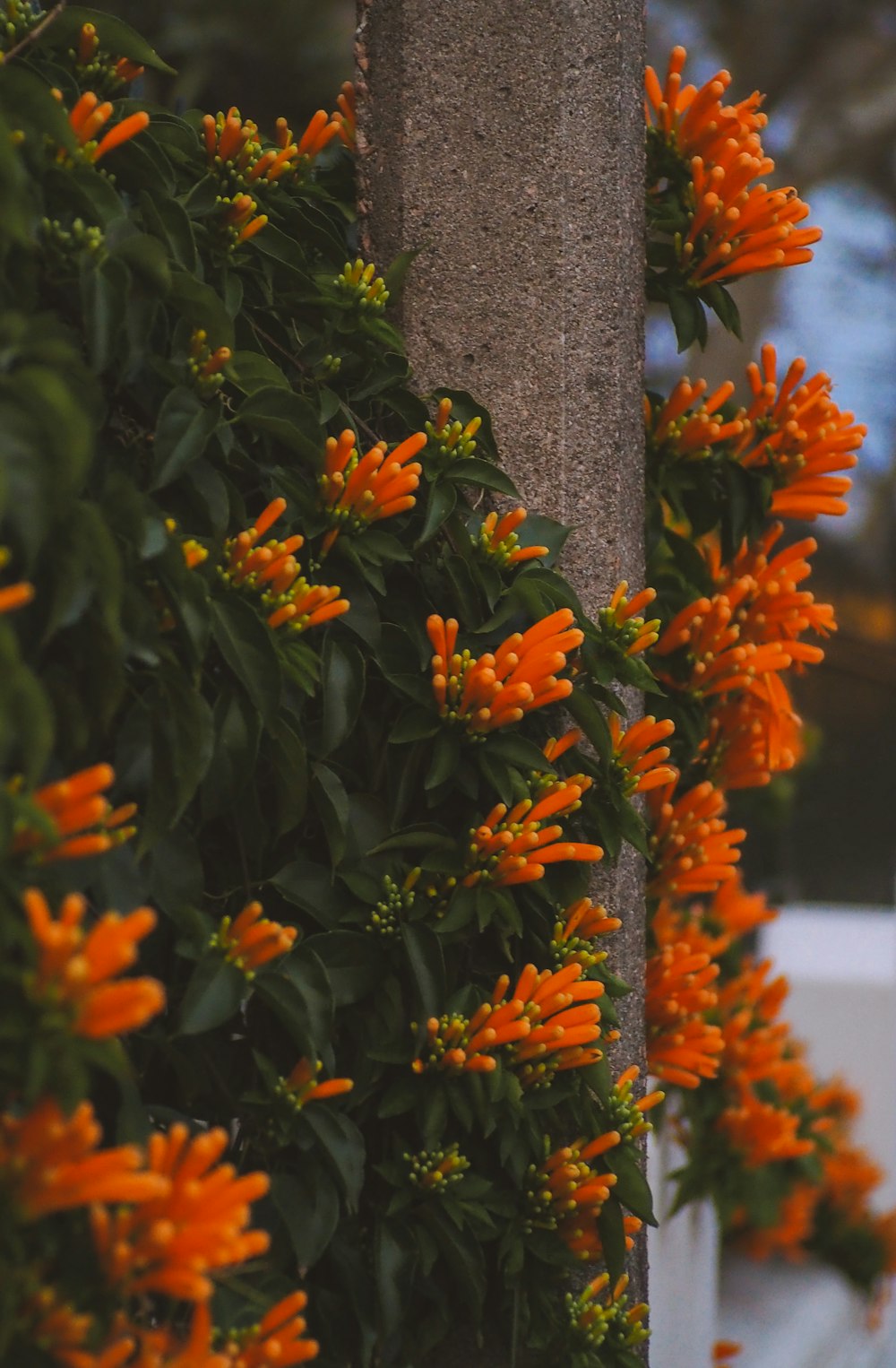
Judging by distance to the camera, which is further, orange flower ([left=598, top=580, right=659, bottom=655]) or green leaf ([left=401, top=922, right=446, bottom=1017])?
orange flower ([left=598, top=580, right=659, bottom=655])

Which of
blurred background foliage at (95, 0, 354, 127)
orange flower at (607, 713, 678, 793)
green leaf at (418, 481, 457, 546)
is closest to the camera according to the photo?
green leaf at (418, 481, 457, 546)

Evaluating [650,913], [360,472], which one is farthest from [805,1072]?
[360,472]

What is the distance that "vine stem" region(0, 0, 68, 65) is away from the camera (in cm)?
134

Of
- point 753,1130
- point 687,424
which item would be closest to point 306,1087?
point 687,424

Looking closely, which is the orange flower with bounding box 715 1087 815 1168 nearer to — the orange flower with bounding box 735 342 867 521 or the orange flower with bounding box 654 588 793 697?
the orange flower with bounding box 654 588 793 697

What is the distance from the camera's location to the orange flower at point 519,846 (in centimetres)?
147

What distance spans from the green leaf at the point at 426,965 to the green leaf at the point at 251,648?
1.01 ft

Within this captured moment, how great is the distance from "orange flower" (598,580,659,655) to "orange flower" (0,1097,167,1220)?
2.88 ft

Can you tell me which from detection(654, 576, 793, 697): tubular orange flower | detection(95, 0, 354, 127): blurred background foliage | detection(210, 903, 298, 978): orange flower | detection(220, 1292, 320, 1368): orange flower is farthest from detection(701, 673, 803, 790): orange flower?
detection(95, 0, 354, 127): blurred background foliage

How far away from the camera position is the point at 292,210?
63.9 inches

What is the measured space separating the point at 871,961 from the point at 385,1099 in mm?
3378

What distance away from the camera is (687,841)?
1.89m

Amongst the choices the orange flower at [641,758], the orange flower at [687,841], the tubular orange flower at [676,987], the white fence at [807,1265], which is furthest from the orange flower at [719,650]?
the white fence at [807,1265]

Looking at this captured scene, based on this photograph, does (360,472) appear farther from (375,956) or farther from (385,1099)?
(385,1099)
